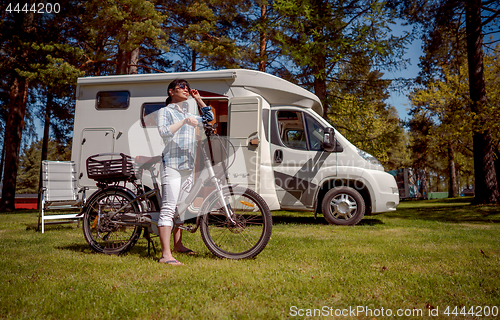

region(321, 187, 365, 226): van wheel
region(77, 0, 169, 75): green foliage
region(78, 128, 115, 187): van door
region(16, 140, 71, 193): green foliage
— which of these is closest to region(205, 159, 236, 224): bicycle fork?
region(321, 187, 365, 226): van wheel

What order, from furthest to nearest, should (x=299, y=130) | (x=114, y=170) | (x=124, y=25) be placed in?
(x=124, y=25) < (x=299, y=130) < (x=114, y=170)

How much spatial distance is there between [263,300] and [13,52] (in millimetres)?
15309

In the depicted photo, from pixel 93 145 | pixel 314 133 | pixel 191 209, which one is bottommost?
pixel 191 209

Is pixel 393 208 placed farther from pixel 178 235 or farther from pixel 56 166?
pixel 56 166

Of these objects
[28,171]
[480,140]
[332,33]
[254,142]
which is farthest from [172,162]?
[28,171]

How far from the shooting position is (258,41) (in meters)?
15.2

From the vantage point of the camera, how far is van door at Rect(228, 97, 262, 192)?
7051 millimetres

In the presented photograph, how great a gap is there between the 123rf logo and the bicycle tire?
13.7m

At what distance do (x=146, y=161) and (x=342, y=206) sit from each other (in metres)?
4.68

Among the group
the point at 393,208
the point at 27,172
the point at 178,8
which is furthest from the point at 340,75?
the point at 27,172

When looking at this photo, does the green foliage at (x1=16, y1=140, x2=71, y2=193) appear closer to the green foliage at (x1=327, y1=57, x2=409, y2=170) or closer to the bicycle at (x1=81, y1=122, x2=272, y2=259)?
the green foliage at (x1=327, y1=57, x2=409, y2=170)

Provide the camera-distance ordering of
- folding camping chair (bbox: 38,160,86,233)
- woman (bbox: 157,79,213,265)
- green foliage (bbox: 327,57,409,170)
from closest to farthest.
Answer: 1. woman (bbox: 157,79,213,265)
2. folding camping chair (bbox: 38,160,86,233)
3. green foliage (bbox: 327,57,409,170)

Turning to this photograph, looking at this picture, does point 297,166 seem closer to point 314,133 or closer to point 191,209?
point 314,133

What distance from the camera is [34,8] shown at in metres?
14.7
